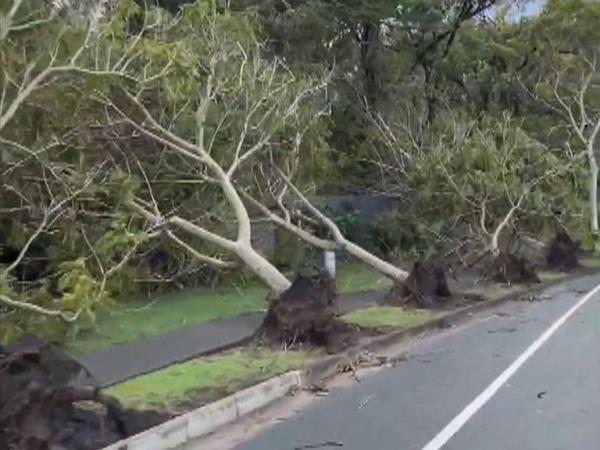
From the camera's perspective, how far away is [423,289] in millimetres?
20188

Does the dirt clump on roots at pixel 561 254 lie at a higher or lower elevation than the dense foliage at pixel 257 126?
lower

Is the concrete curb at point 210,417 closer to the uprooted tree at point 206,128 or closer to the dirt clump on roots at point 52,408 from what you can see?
the dirt clump on roots at point 52,408

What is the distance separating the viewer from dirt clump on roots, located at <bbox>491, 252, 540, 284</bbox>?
25.3 m

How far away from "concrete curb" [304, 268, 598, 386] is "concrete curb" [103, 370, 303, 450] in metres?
→ 0.63

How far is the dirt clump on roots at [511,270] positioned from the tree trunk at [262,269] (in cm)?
1044

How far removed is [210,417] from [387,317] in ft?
29.0

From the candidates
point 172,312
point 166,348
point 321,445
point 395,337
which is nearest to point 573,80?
point 172,312

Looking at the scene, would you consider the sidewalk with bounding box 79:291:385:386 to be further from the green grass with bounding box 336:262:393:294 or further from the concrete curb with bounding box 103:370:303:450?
the green grass with bounding box 336:262:393:294

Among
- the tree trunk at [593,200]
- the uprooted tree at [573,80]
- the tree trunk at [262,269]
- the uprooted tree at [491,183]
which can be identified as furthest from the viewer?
the uprooted tree at [573,80]

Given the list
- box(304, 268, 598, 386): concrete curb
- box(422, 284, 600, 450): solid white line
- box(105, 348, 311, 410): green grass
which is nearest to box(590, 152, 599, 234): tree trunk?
box(304, 268, 598, 386): concrete curb

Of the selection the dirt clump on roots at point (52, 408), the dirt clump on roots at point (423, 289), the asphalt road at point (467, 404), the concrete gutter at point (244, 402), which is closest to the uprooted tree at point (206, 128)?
the concrete gutter at point (244, 402)

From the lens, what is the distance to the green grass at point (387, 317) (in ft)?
54.3

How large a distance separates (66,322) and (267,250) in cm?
1428

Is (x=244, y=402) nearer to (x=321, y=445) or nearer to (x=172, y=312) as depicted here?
(x=321, y=445)
